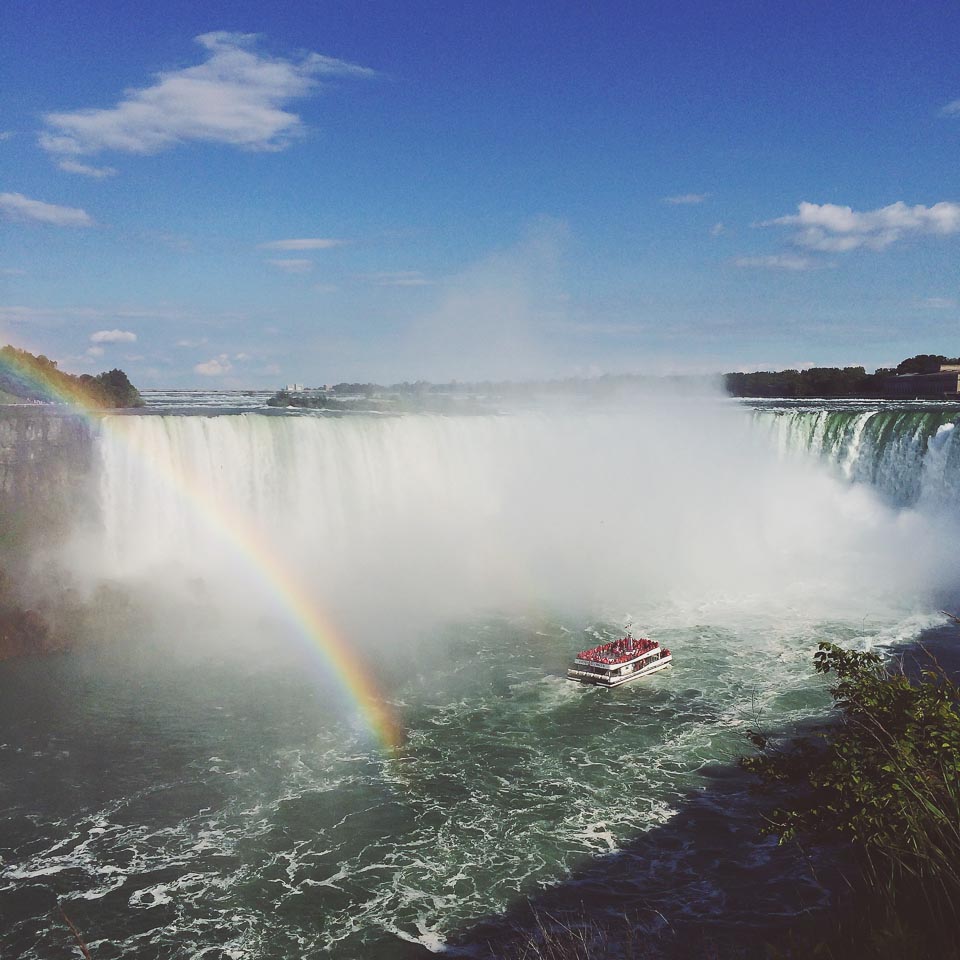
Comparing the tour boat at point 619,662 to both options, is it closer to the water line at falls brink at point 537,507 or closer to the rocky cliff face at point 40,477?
the water line at falls brink at point 537,507

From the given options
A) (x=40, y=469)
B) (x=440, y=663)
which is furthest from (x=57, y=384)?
(x=440, y=663)

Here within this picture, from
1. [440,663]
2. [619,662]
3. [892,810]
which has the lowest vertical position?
[440,663]

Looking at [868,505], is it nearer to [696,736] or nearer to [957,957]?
[696,736]

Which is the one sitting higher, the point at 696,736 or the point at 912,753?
the point at 912,753

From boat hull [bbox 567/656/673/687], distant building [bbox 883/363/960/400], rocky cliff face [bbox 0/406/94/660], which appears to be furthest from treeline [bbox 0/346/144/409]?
distant building [bbox 883/363/960/400]

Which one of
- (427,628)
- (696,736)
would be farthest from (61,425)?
(696,736)

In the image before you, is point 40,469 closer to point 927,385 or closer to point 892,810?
point 892,810

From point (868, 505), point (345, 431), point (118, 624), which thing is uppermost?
point (345, 431)
